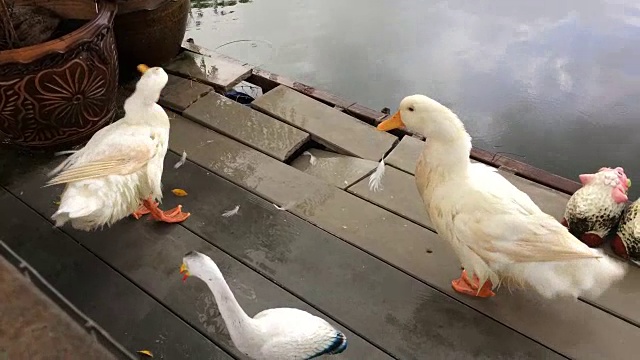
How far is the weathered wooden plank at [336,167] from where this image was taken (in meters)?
2.26

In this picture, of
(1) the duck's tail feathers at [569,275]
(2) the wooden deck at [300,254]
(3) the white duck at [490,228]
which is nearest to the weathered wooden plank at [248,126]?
(2) the wooden deck at [300,254]

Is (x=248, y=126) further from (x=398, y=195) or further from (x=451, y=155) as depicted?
(x=451, y=155)

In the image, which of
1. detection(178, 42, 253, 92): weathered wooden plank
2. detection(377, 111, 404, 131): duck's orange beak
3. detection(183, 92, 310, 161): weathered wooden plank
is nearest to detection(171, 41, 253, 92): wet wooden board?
detection(178, 42, 253, 92): weathered wooden plank

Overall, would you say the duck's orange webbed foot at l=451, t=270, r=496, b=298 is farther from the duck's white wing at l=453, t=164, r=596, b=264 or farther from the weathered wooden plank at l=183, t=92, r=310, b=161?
the weathered wooden plank at l=183, t=92, r=310, b=161

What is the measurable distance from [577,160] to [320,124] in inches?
57.9

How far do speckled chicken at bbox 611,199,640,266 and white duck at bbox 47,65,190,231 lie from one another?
5.15ft

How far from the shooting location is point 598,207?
6.10 feet

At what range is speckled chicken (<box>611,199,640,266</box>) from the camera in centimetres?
180

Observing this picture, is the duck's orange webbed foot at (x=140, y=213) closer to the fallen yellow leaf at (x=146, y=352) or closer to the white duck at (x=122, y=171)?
the white duck at (x=122, y=171)

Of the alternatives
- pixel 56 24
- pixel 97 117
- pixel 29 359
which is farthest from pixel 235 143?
pixel 29 359

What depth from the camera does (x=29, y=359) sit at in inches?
29.2

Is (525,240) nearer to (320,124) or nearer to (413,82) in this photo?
(320,124)

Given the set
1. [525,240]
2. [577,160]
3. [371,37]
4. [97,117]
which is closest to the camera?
[525,240]

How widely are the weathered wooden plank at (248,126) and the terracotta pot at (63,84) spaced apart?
0.43m
